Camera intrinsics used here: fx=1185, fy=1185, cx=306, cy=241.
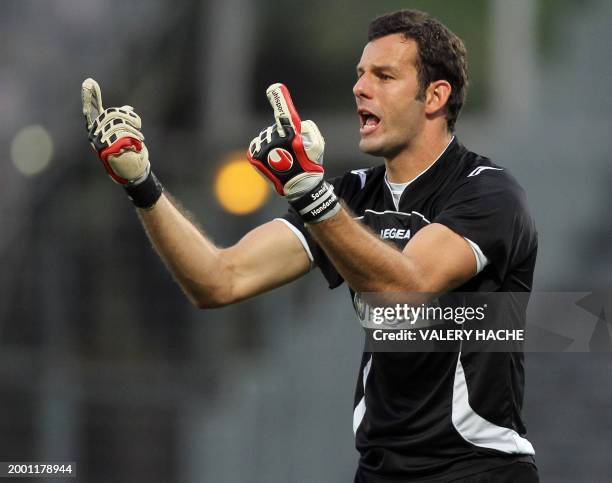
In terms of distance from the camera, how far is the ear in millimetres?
4461

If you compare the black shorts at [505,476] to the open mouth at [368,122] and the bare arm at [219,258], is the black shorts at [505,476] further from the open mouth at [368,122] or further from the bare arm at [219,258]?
the open mouth at [368,122]

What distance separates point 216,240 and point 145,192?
190 inches

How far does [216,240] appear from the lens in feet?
29.1

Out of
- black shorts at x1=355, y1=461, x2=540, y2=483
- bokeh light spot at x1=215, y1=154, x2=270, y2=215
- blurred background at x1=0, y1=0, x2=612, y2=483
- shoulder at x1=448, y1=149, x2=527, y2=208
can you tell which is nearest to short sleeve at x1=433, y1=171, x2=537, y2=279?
shoulder at x1=448, y1=149, x2=527, y2=208

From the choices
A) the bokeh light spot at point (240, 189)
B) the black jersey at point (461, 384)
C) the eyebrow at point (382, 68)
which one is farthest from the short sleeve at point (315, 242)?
the bokeh light spot at point (240, 189)

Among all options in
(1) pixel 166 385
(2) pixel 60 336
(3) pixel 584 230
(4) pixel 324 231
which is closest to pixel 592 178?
(3) pixel 584 230

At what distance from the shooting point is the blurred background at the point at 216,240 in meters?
8.39

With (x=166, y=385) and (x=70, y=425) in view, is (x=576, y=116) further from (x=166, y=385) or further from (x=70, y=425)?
(x=70, y=425)

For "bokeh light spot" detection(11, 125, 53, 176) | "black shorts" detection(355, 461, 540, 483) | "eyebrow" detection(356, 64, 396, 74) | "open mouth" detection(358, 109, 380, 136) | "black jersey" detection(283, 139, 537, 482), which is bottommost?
"black shorts" detection(355, 461, 540, 483)

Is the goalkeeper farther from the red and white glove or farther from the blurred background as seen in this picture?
the blurred background

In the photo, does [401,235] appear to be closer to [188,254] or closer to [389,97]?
[389,97]

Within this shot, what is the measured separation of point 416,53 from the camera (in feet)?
14.5

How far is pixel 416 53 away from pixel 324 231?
3.65 ft

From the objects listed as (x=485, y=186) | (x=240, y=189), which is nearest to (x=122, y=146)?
(x=485, y=186)
